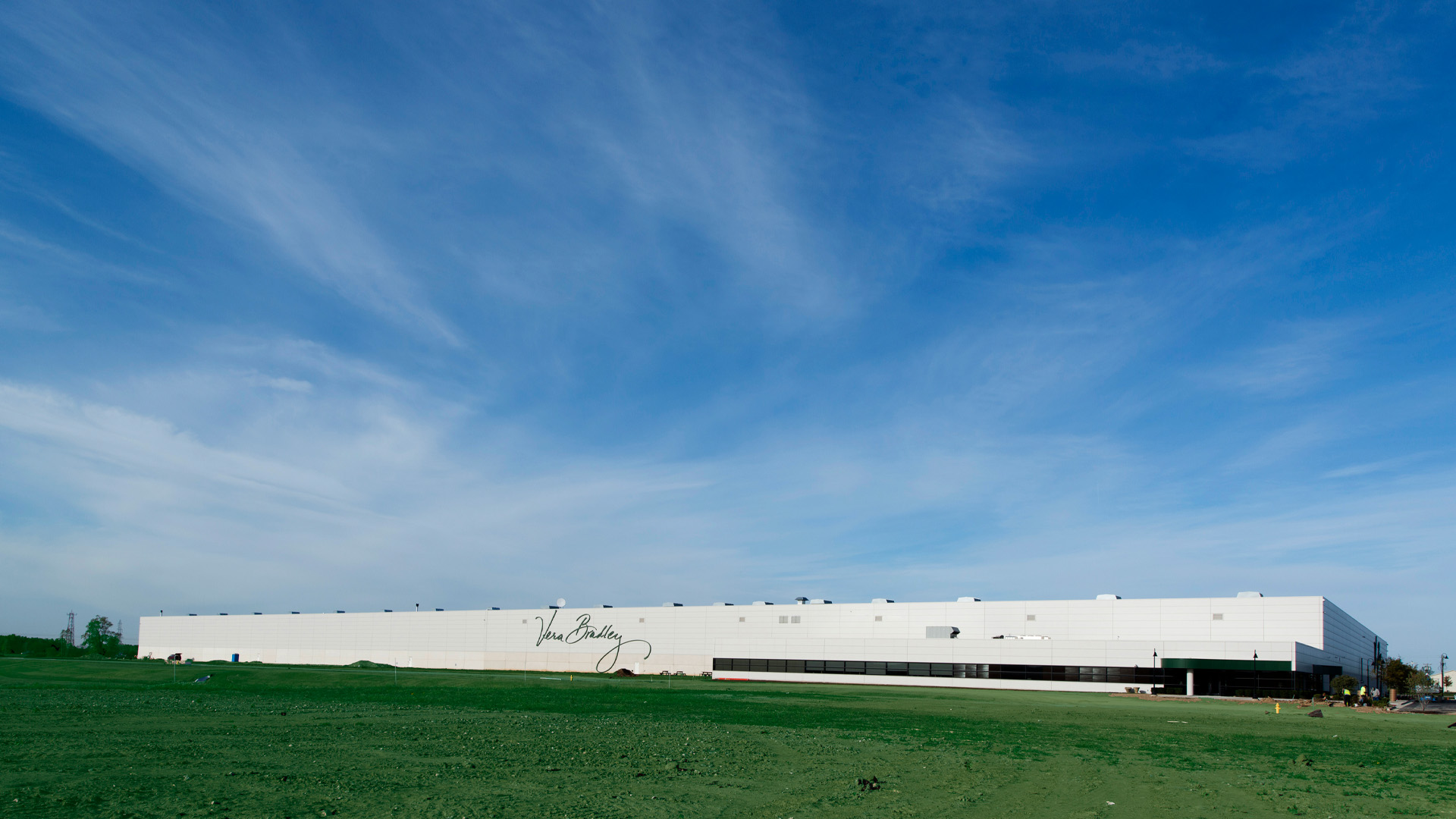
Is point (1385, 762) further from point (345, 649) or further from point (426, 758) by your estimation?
point (345, 649)

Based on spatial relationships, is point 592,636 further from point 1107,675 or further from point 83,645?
point 83,645

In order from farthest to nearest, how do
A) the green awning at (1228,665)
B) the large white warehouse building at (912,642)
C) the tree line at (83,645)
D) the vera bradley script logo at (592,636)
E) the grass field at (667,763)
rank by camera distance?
the tree line at (83,645)
the vera bradley script logo at (592,636)
the large white warehouse building at (912,642)
the green awning at (1228,665)
the grass field at (667,763)

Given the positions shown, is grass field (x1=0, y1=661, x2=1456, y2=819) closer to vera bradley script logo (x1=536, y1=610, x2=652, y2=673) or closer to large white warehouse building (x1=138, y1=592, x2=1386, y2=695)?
large white warehouse building (x1=138, y1=592, x2=1386, y2=695)

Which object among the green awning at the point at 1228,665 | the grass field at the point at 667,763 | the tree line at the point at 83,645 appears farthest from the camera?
the tree line at the point at 83,645

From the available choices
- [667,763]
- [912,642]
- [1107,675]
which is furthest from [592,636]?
[667,763]

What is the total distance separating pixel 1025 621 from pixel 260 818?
86800mm

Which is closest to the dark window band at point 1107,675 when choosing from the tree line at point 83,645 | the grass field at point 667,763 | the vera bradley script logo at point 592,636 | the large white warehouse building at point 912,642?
the large white warehouse building at point 912,642

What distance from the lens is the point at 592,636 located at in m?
112

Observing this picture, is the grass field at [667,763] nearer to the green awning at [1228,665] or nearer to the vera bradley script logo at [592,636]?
the green awning at [1228,665]

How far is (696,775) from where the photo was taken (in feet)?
57.1

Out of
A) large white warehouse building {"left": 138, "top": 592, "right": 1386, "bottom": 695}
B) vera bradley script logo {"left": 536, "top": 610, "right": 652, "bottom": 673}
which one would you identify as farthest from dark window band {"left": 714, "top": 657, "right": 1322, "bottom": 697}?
vera bradley script logo {"left": 536, "top": 610, "right": 652, "bottom": 673}

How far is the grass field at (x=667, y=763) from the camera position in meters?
14.1

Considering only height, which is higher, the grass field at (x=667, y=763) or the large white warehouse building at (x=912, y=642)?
the grass field at (x=667, y=763)

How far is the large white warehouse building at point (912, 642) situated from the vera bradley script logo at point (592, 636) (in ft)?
0.56
